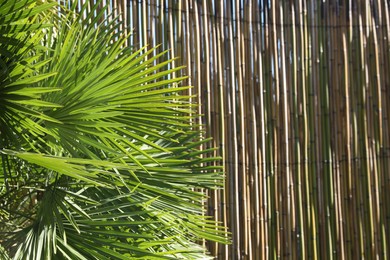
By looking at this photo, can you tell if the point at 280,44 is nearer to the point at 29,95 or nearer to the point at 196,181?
the point at 196,181

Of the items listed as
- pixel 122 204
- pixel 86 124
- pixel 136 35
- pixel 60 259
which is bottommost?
pixel 60 259

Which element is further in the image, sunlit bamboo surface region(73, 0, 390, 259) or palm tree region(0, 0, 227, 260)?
sunlit bamboo surface region(73, 0, 390, 259)

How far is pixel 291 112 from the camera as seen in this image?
9.44 ft

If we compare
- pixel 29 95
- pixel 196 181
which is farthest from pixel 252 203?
pixel 29 95

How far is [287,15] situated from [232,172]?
24.5 inches

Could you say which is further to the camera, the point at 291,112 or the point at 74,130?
the point at 291,112

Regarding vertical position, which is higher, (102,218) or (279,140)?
(279,140)

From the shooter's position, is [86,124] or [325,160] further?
[325,160]

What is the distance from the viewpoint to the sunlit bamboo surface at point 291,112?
271cm

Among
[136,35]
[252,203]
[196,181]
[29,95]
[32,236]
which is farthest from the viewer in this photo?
[252,203]

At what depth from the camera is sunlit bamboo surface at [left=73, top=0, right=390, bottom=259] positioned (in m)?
2.71

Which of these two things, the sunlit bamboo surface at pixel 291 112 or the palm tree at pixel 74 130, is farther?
the sunlit bamboo surface at pixel 291 112

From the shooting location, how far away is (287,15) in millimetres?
2918

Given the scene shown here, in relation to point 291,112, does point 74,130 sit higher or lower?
lower
